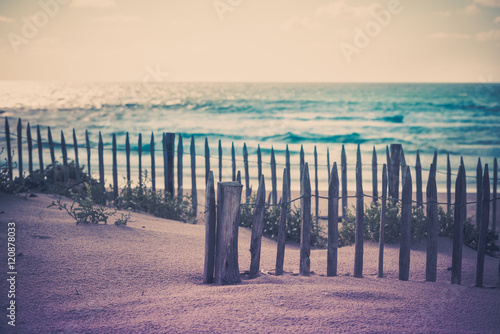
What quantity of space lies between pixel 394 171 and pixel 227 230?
4324 mm

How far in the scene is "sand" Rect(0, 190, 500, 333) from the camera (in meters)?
2.96

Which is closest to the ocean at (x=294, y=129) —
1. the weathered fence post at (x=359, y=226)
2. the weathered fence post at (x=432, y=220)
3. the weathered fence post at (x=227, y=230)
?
the weathered fence post at (x=359, y=226)

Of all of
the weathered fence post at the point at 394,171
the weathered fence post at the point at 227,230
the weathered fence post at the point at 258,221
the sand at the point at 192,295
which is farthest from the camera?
the weathered fence post at the point at 394,171

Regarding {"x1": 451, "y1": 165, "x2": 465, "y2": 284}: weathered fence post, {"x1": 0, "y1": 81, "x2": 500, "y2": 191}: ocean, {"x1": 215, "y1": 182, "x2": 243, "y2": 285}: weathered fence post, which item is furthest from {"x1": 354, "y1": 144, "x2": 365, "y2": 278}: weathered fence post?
{"x1": 0, "y1": 81, "x2": 500, "y2": 191}: ocean

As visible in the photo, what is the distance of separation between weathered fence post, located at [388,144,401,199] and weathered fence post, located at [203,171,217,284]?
411 cm

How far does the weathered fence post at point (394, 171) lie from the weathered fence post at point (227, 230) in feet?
13.2

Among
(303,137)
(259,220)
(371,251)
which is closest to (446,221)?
(371,251)

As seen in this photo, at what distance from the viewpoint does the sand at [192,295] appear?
2.96 meters

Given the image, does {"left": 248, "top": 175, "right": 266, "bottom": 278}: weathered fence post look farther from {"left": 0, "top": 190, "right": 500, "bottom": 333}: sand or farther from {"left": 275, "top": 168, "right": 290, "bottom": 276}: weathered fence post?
{"left": 0, "top": 190, "right": 500, "bottom": 333}: sand

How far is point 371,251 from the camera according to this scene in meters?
5.54

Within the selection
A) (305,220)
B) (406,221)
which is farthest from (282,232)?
(406,221)

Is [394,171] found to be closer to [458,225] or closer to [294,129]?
[458,225]

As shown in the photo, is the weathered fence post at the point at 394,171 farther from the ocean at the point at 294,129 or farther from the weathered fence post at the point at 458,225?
the ocean at the point at 294,129

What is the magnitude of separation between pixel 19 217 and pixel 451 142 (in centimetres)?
2406
